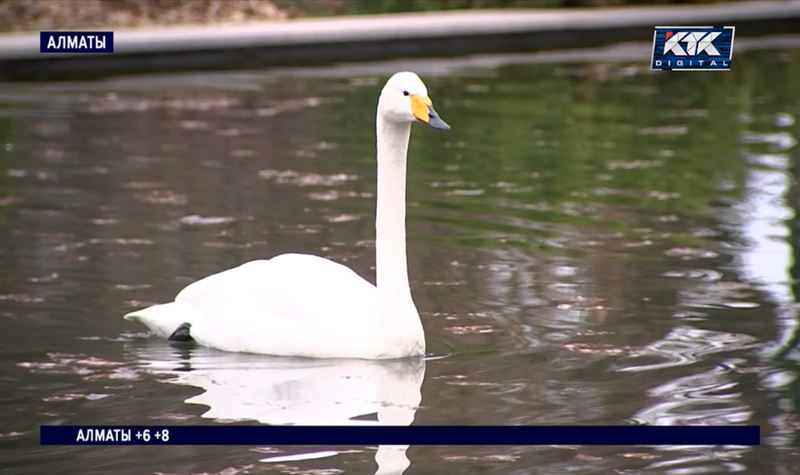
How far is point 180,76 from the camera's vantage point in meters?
17.8

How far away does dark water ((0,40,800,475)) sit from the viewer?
657cm

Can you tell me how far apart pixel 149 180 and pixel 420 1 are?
12.3m

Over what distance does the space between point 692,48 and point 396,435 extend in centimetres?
188

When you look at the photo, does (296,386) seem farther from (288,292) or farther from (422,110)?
(422,110)

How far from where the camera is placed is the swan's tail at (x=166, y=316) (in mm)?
7594

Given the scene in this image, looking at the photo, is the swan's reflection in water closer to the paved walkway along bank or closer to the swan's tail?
the swan's tail

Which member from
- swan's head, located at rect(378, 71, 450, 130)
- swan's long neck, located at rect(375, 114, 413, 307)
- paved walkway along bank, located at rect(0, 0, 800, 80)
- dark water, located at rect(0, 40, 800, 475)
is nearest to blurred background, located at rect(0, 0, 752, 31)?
paved walkway along bank, located at rect(0, 0, 800, 80)

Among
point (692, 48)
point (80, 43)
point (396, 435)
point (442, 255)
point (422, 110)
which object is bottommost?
point (396, 435)

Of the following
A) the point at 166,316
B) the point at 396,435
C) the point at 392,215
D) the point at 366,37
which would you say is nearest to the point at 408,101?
the point at 392,215

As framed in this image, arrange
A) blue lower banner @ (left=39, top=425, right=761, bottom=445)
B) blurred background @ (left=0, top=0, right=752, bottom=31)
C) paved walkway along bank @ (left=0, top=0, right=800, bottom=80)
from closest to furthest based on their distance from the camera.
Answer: blue lower banner @ (left=39, top=425, right=761, bottom=445), paved walkway along bank @ (left=0, top=0, right=800, bottom=80), blurred background @ (left=0, top=0, right=752, bottom=31)

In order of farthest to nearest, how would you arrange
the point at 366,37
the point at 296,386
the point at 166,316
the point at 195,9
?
the point at 195,9, the point at 366,37, the point at 166,316, the point at 296,386

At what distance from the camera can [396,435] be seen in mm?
6398

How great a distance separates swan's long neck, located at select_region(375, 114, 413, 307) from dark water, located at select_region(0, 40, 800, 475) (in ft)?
1.08

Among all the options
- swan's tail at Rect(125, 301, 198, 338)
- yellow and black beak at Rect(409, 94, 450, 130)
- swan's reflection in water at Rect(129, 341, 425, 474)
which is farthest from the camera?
swan's tail at Rect(125, 301, 198, 338)
